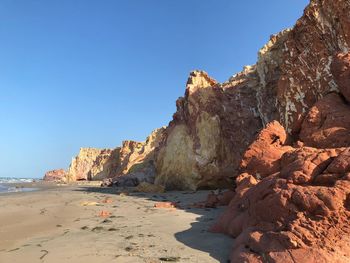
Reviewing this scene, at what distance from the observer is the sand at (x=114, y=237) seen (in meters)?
4.74

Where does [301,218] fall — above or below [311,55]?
below

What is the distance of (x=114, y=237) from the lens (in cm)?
591

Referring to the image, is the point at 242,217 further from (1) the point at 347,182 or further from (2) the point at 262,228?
(1) the point at 347,182

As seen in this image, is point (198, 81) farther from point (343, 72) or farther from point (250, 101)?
point (343, 72)

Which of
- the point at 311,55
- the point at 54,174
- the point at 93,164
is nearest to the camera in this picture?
the point at 311,55

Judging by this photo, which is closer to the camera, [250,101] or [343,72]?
[343,72]

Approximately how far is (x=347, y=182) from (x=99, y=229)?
456 centimetres

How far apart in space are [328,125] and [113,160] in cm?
4492

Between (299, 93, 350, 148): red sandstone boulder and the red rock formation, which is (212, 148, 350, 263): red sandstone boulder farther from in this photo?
the red rock formation

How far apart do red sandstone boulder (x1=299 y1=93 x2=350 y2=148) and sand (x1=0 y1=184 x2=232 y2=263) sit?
118 inches

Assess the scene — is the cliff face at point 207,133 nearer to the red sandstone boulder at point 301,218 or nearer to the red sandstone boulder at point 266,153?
the red sandstone boulder at point 266,153

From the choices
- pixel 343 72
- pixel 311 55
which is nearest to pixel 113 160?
pixel 311 55

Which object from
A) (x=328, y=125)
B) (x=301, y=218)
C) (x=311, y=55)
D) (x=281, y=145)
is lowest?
(x=301, y=218)

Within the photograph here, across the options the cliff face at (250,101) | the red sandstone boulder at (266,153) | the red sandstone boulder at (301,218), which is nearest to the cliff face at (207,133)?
the cliff face at (250,101)
